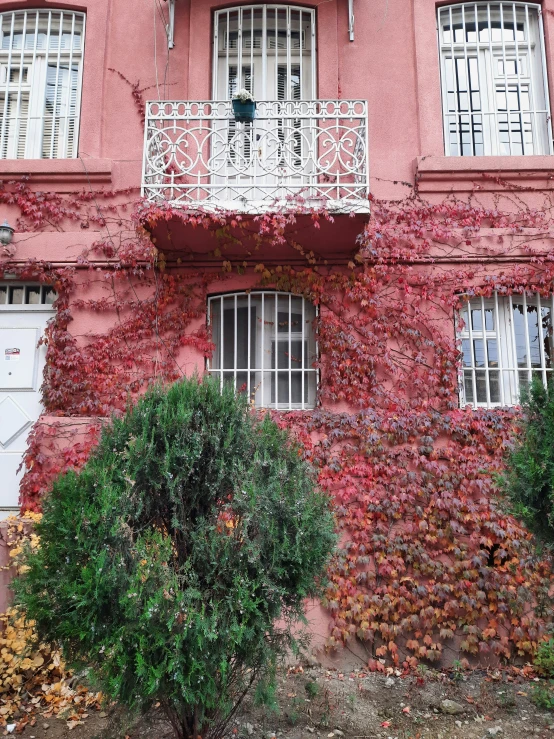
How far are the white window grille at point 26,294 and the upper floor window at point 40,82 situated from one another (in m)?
1.70

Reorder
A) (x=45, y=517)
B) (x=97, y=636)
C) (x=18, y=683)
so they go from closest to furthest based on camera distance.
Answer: (x=97, y=636), (x=45, y=517), (x=18, y=683)

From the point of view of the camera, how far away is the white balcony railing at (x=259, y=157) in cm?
685

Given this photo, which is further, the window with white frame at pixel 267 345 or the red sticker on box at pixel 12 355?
the red sticker on box at pixel 12 355

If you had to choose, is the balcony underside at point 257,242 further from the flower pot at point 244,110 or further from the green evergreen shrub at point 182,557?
the green evergreen shrub at point 182,557

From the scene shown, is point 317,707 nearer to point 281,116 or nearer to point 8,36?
point 281,116

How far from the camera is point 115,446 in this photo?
390 cm

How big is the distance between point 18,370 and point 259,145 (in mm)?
3886

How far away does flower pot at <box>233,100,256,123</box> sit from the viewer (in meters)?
6.95

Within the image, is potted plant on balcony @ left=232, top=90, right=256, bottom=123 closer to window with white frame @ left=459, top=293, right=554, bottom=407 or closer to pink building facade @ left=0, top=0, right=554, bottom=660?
pink building facade @ left=0, top=0, right=554, bottom=660

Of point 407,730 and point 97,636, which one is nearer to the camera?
point 97,636

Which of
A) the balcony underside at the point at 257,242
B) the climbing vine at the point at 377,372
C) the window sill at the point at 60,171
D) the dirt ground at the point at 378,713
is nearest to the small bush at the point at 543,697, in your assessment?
the dirt ground at the point at 378,713

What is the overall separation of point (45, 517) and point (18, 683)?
239 cm

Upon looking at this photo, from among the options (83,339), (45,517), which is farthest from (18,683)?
(83,339)

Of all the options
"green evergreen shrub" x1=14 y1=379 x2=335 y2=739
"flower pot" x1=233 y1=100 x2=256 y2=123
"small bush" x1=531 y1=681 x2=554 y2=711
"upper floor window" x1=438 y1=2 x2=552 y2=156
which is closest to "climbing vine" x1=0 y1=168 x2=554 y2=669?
"small bush" x1=531 y1=681 x2=554 y2=711
